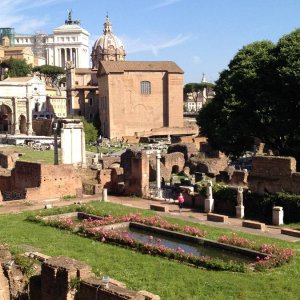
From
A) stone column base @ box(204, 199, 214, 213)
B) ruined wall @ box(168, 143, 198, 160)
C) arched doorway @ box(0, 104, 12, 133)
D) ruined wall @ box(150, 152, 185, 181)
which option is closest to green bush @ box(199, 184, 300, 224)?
stone column base @ box(204, 199, 214, 213)

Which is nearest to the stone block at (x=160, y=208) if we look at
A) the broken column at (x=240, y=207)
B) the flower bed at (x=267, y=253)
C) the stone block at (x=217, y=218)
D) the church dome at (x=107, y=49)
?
the stone block at (x=217, y=218)

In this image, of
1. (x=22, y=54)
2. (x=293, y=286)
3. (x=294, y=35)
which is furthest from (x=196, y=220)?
(x=22, y=54)

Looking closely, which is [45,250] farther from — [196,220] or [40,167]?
[40,167]

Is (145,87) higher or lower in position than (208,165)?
higher

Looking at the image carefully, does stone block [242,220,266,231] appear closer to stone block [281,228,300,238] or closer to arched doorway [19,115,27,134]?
stone block [281,228,300,238]

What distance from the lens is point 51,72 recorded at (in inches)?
4464

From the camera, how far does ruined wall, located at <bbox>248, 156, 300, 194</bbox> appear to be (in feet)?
69.4

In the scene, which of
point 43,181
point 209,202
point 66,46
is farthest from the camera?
point 66,46

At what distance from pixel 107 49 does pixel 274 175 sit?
8458 centimetres

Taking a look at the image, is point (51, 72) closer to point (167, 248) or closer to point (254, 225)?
point (254, 225)

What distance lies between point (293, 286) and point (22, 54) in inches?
4585

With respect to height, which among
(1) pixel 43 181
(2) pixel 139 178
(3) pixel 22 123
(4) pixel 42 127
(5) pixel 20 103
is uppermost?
(5) pixel 20 103

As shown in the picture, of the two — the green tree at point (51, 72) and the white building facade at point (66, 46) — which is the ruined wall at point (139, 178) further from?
the white building facade at point (66, 46)

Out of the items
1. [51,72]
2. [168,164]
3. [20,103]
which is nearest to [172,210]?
[168,164]
